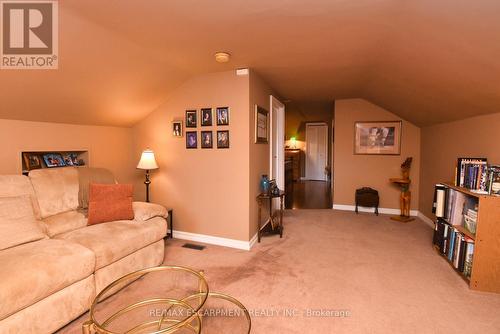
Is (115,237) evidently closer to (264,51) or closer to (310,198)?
(264,51)

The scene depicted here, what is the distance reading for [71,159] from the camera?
10.5 ft

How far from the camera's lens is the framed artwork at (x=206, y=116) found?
3272 millimetres

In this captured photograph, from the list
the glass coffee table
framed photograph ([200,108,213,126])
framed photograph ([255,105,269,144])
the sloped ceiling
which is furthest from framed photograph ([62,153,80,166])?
framed photograph ([255,105,269,144])

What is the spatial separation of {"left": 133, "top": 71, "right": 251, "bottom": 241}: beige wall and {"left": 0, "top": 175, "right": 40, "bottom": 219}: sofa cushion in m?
1.50

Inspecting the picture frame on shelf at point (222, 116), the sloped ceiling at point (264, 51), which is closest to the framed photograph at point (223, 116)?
the picture frame on shelf at point (222, 116)

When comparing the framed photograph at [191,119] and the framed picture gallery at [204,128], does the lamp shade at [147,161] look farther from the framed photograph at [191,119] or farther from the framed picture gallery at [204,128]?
the framed photograph at [191,119]

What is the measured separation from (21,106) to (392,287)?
12.5 feet

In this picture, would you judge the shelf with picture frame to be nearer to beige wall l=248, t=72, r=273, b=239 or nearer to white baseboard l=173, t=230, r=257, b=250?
white baseboard l=173, t=230, r=257, b=250

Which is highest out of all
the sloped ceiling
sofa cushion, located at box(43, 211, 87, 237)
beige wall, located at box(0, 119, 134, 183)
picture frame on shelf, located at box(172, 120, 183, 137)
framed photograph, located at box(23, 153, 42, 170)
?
the sloped ceiling

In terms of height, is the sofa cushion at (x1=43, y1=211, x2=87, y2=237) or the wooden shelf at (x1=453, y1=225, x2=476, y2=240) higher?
the sofa cushion at (x1=43, y1=211, x2=87, y2=237)

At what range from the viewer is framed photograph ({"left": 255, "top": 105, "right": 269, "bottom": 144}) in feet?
11.0

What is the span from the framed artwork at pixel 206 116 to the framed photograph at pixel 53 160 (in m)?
1.73

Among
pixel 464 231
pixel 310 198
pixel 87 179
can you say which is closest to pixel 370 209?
pixel 310 198

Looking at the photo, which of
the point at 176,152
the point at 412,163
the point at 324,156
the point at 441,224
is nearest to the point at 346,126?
the point at 412,163
